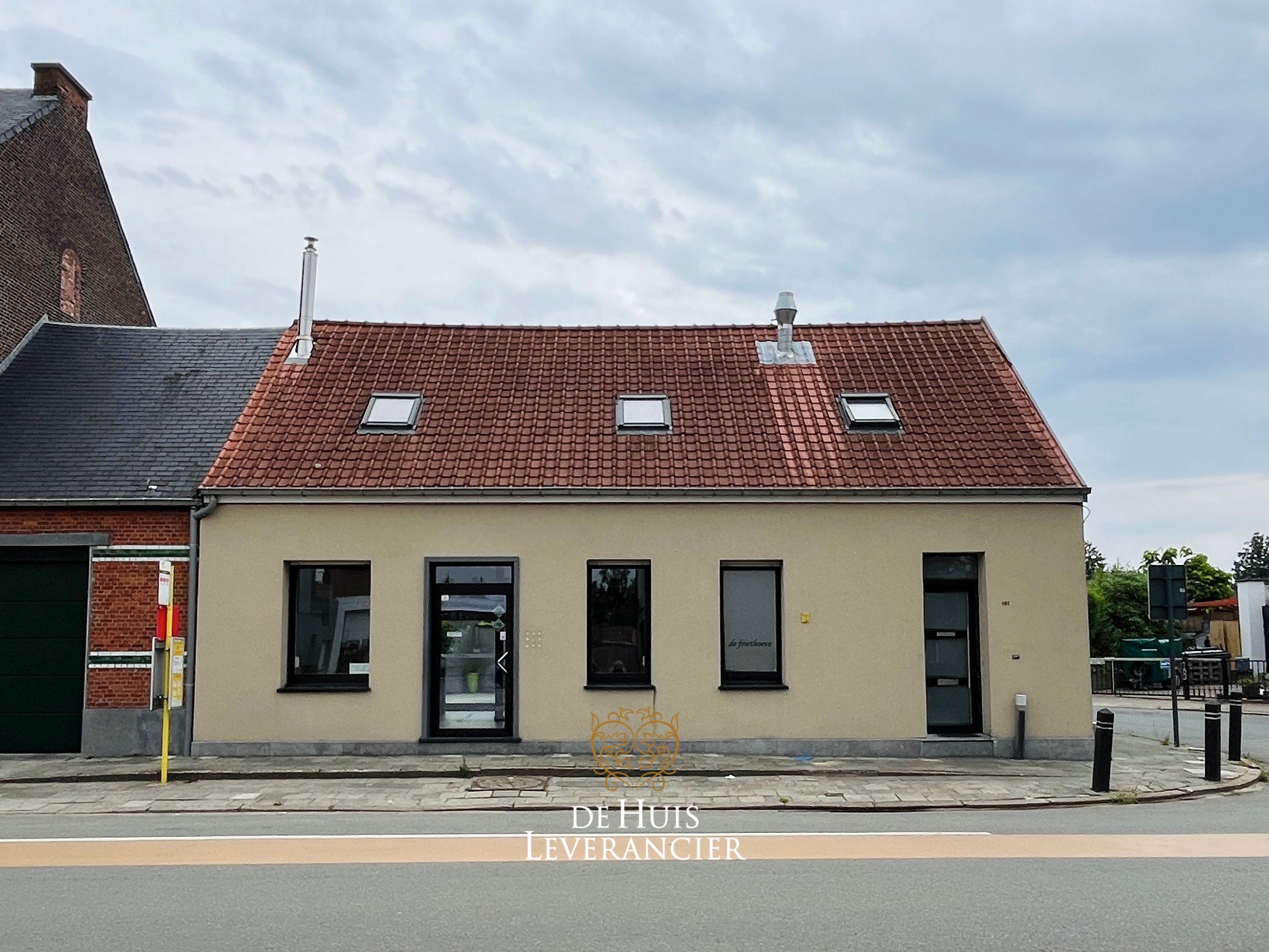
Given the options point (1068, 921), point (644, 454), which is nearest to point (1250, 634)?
point (644, 454)

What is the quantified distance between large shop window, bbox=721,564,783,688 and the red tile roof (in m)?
1.31

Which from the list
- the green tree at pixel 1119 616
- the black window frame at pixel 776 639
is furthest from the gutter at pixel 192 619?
the green tree at pixel 1119 616

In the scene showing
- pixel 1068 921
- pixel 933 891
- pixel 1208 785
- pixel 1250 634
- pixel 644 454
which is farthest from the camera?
pixel 1250 634

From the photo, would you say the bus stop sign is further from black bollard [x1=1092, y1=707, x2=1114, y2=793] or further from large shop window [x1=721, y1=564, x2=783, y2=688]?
large shop window [x1=721, y1=564, x2=783, y2=688]

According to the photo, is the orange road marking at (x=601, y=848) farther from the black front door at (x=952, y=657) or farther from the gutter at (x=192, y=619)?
the black front door at (x=952, y=657)

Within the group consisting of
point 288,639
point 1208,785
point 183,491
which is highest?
point 183,491

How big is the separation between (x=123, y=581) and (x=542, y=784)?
6669mm

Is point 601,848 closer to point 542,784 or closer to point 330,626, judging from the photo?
point 542,784

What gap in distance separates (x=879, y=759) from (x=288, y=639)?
318 inches

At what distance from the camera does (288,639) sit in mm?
14672

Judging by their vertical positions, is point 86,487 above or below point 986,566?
above

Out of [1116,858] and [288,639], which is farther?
[288,639]

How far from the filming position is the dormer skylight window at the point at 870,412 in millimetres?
15805

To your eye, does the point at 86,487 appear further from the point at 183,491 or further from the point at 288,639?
the point at 288,639
